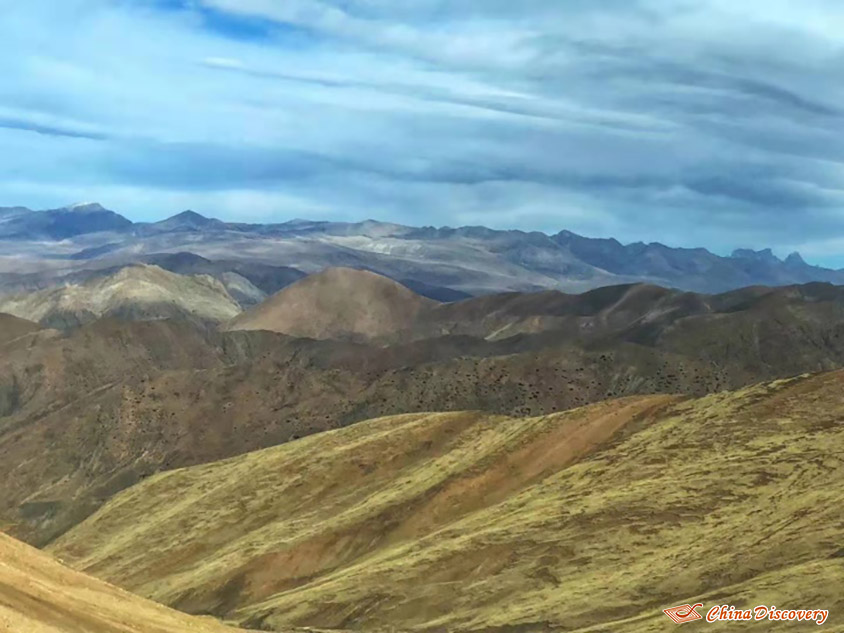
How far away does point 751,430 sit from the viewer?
11100 centimetres

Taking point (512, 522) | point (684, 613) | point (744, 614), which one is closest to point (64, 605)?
point (684, 613)

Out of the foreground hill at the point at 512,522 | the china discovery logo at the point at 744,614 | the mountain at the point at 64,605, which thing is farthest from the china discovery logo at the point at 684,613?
the mountain at the point at 64,605

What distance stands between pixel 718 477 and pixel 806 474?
7.71m

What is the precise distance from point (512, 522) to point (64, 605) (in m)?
56.2

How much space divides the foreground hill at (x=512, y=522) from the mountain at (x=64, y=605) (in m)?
28.0

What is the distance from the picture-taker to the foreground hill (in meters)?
82.6

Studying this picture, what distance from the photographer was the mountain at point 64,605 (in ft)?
165

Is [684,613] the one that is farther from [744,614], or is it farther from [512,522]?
[512,522]

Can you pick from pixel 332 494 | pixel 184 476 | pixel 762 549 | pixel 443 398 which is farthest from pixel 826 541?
pixel 443 398

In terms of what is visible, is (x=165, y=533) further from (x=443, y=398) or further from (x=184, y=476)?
(x=443, y=398)

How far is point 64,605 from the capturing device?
177 ft

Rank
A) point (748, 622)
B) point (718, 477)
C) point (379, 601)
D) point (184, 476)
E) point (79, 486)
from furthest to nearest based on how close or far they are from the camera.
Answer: point (79, 486) < point (184, 476) < point (718, 477) < point (379, 601) < point (748, 622)

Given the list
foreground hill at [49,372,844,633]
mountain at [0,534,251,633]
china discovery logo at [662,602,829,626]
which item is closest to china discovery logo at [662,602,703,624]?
china discovery logo at [662,602,829,626]

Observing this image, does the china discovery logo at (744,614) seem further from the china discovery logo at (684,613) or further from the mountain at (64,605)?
the mountain at (64,605)
